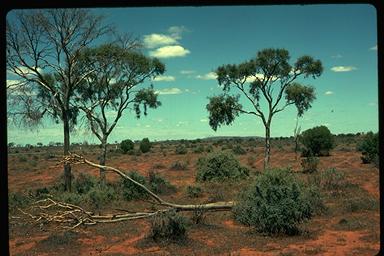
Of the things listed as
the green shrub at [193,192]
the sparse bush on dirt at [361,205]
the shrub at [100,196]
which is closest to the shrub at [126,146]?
the shrub at [100,196]

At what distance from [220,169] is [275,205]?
1146 cm

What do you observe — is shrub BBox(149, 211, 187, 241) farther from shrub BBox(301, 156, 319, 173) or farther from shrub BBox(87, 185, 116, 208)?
shrub BBox(301, 156, 319, 173)

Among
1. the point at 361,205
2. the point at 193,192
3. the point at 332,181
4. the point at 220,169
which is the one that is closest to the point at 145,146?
the point at 220,169

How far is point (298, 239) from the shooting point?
448 inches

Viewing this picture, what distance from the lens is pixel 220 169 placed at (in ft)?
77.5

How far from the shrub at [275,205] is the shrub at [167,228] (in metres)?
2.16

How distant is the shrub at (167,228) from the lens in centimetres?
1166

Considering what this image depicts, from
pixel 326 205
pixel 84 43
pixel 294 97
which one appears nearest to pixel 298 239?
pixel 326 205

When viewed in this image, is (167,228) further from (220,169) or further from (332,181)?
(220,169)

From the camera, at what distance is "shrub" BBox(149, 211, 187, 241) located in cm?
1166

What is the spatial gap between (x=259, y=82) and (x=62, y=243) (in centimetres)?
1955

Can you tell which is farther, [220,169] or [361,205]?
[220,169]
